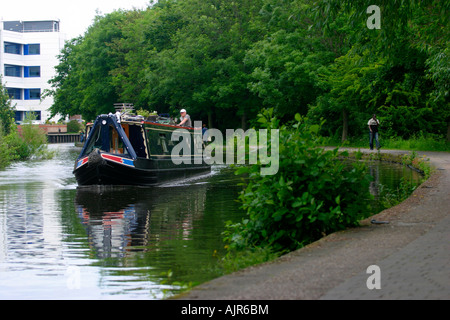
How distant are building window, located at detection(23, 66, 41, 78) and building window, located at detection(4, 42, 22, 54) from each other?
306 centimetres

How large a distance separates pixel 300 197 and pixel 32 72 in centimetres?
10824

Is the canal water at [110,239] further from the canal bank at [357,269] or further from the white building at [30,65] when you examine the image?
the white building at [30,65]

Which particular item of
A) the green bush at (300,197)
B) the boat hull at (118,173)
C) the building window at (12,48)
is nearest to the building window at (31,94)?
the building window at (12,48)

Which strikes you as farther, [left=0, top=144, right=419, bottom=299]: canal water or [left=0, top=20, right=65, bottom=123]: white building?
[left=0, top=20, right=65, bottom=123]: white building

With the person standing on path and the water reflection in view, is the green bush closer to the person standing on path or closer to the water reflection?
the water reflection

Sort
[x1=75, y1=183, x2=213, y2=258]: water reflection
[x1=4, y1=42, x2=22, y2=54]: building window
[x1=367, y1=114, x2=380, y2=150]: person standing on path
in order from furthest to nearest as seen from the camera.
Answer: [x1=4, y1=42, x2=22, y2=54]: building window
[x1=367, y1=114, x2=380, y2=150]: person standing on path
[x1=75, y1=183, x2=213, y2=258]: water reflection

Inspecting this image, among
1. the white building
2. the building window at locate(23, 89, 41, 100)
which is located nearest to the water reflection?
the white building

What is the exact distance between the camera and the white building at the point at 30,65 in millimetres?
106438

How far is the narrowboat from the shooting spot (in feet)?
68.8

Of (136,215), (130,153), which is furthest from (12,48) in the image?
(136,215)

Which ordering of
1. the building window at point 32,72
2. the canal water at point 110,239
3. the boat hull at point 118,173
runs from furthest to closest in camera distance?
1. the building window at point 32,72
2. the boat hull at point 118,173
3. the canal water at point 110,239

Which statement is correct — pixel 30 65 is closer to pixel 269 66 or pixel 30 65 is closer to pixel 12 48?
pixel 12 48

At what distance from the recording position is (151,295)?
6.81 metres

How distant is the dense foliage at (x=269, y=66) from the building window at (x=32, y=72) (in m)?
34.1
